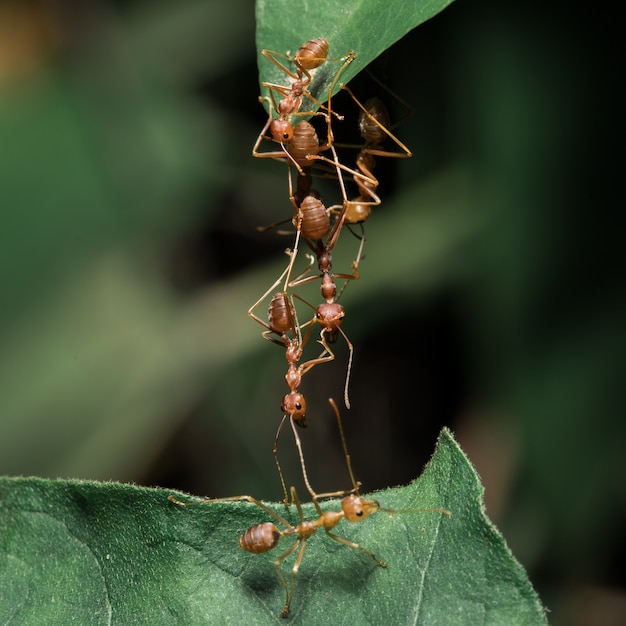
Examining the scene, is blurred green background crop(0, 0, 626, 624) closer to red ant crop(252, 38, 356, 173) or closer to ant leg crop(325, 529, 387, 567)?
red ant crop(252, 38, 356, 173)

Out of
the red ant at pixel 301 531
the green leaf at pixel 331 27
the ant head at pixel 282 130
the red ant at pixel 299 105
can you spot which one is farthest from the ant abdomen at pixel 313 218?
the red ant at pixel 301 531

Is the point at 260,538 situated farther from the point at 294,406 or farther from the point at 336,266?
the point at 336,266

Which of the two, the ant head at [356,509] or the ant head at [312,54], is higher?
the ant head at [312,54]

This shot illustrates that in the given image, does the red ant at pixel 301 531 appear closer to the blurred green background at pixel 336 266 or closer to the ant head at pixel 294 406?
the ant head at pixel 294 406

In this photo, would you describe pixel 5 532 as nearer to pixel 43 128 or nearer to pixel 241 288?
pixel 241 288

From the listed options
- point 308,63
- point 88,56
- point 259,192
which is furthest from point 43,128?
point 308,63

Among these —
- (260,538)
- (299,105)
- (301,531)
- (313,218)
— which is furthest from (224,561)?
(299,105)

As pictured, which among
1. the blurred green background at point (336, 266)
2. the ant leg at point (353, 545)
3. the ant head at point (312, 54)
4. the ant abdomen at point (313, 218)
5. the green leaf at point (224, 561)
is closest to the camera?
the green leaf at point (224, 561)
